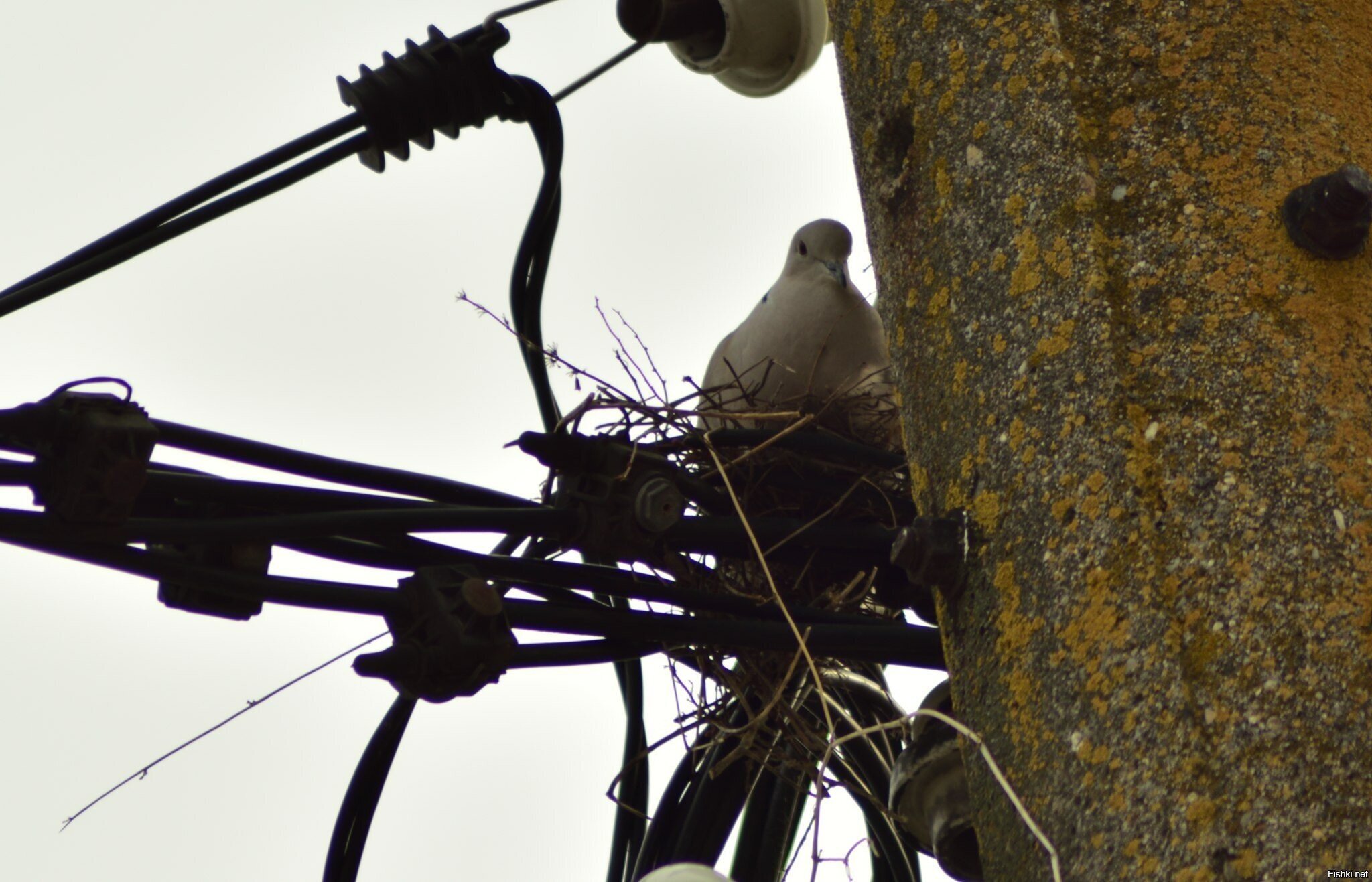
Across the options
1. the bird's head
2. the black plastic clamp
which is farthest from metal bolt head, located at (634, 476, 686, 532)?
the bird's head

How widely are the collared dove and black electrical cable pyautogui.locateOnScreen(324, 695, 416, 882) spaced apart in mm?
853

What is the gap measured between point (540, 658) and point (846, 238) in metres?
1.67

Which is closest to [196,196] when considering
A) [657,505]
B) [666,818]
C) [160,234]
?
[160,234]

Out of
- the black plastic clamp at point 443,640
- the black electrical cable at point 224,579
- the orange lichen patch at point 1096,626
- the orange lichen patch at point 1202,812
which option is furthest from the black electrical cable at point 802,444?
the orange lichen patch at point 1202,812

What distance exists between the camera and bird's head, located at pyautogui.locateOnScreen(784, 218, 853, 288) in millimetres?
3316

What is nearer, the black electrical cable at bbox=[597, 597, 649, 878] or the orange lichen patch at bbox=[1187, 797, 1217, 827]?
the orange lichen patch at bbox=[1187, 797, 1217, 827]

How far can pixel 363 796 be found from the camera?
2.23m

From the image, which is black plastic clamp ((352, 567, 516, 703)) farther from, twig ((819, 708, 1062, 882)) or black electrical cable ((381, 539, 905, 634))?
twig ((819, 708, 1062, 882))

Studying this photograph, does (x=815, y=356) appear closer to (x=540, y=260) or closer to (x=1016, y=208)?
(x=540, y=260)

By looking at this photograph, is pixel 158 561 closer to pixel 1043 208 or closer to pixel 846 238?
pixel 1043 208

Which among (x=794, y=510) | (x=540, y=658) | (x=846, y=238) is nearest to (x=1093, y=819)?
(x=540, y=658)

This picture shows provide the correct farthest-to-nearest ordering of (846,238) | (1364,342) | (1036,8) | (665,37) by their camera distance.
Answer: (846,238), (665,37), (1036,8), (1364,342)

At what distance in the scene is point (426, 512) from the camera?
182 centimetres

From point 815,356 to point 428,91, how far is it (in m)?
1.06
